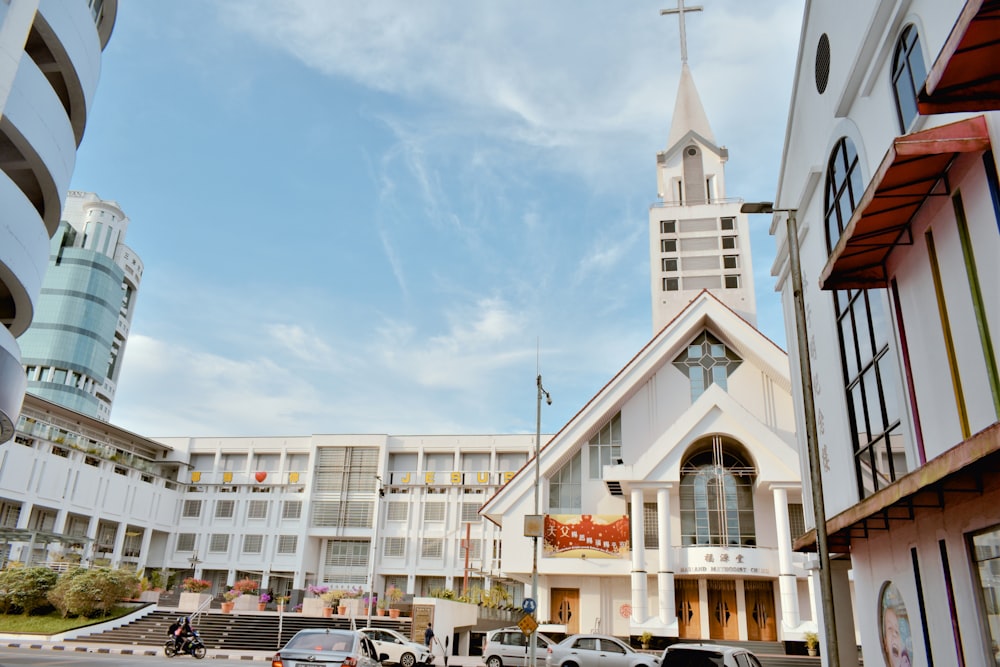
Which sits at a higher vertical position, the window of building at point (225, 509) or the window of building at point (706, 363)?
the window of building at point (706, 363)

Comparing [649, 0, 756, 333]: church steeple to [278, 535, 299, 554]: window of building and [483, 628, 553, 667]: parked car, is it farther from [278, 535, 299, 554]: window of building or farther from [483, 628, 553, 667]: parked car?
[278, 535, 299, 554]: window of building

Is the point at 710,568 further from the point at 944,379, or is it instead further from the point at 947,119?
the point at 947,119

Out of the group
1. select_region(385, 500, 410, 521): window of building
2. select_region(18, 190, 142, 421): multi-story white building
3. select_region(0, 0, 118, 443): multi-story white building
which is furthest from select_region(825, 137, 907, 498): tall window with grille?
select_region(18, 190, 142, 421): multi-story white building

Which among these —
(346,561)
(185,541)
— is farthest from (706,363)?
(185,541)

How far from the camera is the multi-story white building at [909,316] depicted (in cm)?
809

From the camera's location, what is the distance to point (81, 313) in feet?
241

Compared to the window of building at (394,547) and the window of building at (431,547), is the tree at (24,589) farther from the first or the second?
the window of building at (431,547)

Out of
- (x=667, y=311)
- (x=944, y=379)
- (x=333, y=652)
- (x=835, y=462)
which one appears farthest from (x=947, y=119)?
(x=667, y=311)

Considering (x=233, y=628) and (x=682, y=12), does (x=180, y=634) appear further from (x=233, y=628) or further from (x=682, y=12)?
(x=682, y=12)

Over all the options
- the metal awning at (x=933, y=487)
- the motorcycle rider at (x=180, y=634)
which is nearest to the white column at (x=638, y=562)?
the metal awning at (x=933, y=487)

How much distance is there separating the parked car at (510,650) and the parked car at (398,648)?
2.68 meters

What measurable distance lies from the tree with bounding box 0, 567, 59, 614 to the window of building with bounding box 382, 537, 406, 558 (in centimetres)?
2597

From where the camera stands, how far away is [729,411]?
27.5m

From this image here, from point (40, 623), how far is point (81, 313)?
166ft
